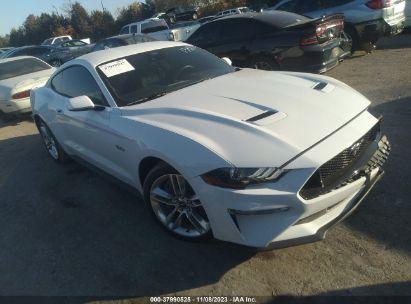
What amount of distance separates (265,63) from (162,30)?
38.4ft

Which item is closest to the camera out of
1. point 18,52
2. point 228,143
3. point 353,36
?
point 228,143

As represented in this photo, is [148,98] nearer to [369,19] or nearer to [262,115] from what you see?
[262,115]

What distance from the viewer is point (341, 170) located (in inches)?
117

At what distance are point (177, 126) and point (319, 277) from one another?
158 cm

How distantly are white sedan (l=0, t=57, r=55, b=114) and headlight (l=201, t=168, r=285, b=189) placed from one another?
24.2ft

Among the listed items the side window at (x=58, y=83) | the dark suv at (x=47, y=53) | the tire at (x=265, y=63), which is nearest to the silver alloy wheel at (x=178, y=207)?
the side window at (x=58, y=83)

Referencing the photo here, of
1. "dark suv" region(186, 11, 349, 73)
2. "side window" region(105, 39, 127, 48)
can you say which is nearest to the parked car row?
"dark suv" region(186, 11, 349, 73)

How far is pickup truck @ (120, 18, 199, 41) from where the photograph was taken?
1695 cm

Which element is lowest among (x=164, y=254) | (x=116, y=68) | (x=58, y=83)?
(x=164, y=254)

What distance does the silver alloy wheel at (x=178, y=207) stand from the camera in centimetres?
328

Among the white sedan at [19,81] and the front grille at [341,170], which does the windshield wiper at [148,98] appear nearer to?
the front grille at [341,170]

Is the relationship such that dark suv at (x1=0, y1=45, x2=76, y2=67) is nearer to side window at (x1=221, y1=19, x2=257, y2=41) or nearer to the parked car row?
side window at (x1=221, y1=19, x2=257, y2=41)

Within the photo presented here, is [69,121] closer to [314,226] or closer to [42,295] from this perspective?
[42,295]

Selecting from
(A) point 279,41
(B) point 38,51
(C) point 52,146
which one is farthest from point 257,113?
(B) point 38,51
